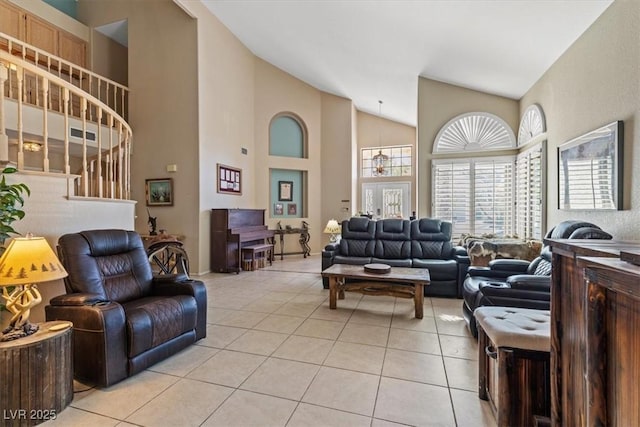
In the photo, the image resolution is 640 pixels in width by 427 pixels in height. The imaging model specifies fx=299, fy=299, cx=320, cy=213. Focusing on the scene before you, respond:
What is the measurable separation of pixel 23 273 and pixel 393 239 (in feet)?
14.6

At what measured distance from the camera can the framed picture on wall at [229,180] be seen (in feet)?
20.5

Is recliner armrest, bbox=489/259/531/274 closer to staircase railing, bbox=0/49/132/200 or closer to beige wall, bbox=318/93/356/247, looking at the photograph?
staircase railing, bbox=0/49/132/200

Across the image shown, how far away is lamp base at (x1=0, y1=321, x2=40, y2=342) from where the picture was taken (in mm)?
1725

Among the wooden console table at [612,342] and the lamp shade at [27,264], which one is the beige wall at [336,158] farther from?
the wooden console table at [612,342]

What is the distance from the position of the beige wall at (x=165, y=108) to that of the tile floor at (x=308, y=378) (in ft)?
9.46

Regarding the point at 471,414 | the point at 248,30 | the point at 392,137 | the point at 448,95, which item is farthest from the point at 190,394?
the point at 392,137

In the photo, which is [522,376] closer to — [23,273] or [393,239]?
[23,273]

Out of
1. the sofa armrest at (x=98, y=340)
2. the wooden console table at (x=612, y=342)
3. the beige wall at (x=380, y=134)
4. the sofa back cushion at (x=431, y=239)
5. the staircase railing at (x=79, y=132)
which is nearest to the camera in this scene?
the wooden console table at (x=612, y=342)

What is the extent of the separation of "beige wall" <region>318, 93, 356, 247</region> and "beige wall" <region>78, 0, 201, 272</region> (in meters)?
3.76

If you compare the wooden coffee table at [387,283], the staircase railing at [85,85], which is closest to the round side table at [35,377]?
the wooden coffee table at [387,283]

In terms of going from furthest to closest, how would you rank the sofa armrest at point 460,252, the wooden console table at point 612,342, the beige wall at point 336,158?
the beige wall at point 336,158, the sofa armrest at point 460,252, the wooden console table at point 612,342

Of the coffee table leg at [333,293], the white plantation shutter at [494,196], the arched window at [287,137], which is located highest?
the arched window at [287,137]

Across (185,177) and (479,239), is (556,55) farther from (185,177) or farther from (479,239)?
(185,177)

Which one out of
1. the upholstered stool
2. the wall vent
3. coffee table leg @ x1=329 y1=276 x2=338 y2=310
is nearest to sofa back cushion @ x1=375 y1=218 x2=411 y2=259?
coffee table leg @ x1=329 y1=276 x2=338 y2=310
